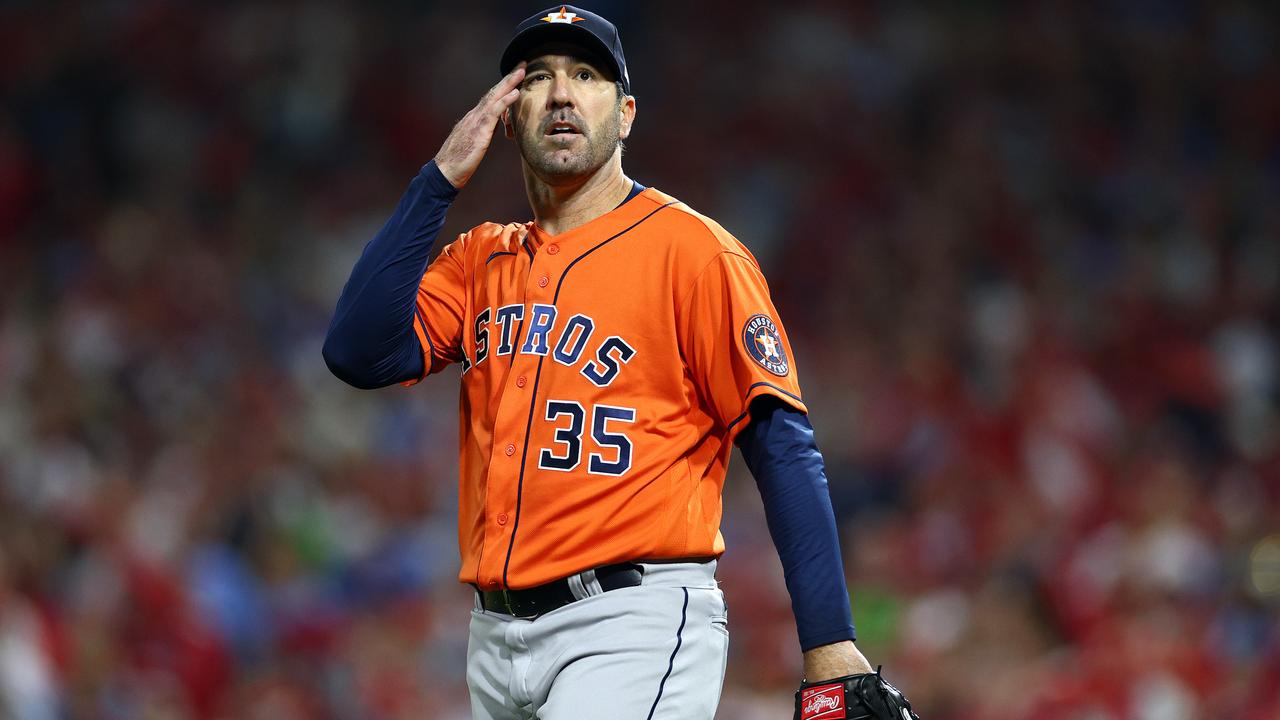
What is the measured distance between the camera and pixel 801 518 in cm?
235

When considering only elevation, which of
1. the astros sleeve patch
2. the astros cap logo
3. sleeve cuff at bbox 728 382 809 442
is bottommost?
sleeve cuff at bbox 728 382 809 442

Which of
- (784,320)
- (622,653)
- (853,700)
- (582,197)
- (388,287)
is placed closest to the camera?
(853,700)

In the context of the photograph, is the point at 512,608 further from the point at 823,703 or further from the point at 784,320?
→ the point at 784,320

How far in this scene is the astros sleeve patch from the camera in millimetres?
2408

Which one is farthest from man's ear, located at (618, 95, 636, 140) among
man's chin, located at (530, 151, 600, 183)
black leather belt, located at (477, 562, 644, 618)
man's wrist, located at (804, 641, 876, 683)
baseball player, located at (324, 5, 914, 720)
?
man's wrist, located at (804, 641, 876, 683)

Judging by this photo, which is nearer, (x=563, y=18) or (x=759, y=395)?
(x=759, y=395)

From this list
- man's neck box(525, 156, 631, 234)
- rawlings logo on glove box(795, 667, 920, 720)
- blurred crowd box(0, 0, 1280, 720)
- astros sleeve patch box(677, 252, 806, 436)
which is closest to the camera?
rawlings logo on glove box(795, 667, 920, 720)

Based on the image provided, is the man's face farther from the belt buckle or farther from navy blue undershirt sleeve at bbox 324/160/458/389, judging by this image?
the belt buckle

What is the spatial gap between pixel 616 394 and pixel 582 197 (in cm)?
41

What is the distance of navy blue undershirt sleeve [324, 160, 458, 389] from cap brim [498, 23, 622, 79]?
26 centimetres

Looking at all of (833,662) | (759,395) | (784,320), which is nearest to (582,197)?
(759,395)

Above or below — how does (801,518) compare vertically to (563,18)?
below

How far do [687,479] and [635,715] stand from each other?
0.40 metres

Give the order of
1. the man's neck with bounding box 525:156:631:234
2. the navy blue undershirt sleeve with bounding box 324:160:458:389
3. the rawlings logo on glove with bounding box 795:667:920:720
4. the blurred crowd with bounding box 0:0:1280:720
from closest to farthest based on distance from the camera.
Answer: the rawlings logo on glove with bounding box 795:667:920:720, the navy blue undershirt sleeve with bounding box 324:160:458:389, the man's neck with bounding box 525:156:631:234, the blurred crowd with bounding box 0:0:1280:720
